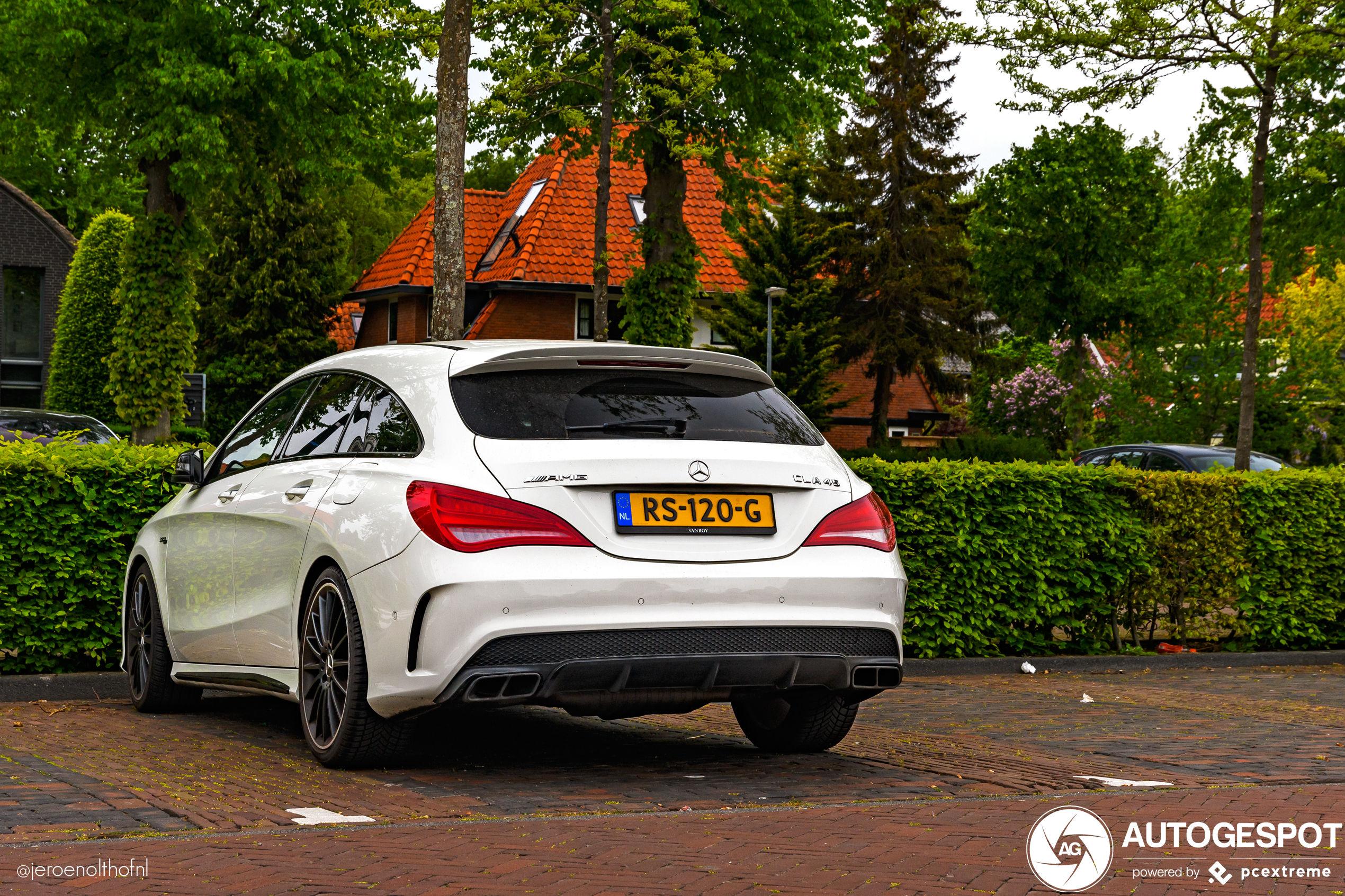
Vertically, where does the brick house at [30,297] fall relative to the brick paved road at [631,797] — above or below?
above

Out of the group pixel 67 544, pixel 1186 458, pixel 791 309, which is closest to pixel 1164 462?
pixel 1186 458

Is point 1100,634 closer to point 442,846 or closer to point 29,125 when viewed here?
point 442,846

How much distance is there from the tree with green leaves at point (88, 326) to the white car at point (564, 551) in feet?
109

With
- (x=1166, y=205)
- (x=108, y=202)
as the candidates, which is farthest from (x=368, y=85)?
(x=108, y=202)

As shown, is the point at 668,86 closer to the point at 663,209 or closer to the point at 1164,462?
the point at 663,209

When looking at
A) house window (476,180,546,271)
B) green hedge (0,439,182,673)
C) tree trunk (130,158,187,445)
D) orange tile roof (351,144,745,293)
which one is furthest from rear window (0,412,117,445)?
house window (476,180,546,271)

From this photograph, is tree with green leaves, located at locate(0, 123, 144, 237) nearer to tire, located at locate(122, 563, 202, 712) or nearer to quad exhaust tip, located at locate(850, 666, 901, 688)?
tire, located at locate(122, 563, 202, 712)

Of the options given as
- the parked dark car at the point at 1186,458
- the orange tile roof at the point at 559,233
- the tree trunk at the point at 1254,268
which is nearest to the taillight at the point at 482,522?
the tree trunk at the point at 1254,268

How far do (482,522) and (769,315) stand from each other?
36120 millimetres

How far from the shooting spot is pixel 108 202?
185 feet

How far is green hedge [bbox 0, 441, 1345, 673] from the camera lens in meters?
8.85

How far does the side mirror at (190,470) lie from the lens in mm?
7648

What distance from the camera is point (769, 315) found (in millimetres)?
41438

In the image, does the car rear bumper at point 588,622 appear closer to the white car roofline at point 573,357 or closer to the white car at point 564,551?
the white car at point 564,551
